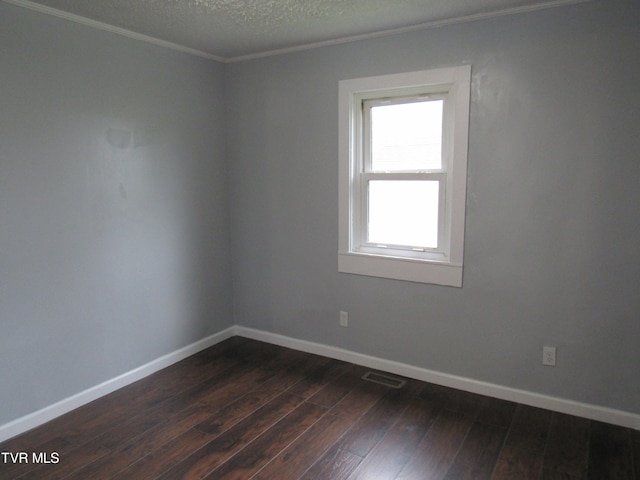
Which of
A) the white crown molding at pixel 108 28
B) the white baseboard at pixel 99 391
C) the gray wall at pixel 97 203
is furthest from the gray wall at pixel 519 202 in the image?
the white baseboard at pixel 99 391

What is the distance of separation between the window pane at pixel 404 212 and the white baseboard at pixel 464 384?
91 centimetres

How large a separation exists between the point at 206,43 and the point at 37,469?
2.88m

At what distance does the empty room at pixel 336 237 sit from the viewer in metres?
2.43

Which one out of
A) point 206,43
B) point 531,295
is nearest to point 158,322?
point 206,43

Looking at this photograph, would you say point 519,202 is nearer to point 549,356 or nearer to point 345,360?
point 549,356

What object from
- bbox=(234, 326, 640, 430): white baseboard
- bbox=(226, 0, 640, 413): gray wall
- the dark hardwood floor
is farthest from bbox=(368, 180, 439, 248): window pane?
the dark hardwood floor

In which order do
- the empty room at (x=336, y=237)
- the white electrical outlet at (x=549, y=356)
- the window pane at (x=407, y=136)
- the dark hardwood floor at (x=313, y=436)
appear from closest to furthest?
the dark hardwood floor at (x=313, y=436)
the empty room at (x=336, y=237)
the white electrical outlet at (x=549, y=356)
the window pane at (x=407, y=136)

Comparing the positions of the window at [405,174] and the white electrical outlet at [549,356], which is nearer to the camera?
the white electrical outlet at [549,356]

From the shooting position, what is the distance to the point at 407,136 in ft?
10.3

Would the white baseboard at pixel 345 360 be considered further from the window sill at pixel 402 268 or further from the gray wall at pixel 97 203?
the window sill at pixel 402 268

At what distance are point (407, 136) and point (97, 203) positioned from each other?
2143 mm

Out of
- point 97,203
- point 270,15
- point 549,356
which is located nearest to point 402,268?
point 549,356

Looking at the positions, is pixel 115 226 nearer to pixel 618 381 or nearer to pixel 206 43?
pixel 206 43

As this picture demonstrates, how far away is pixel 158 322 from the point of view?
3.38 meters
